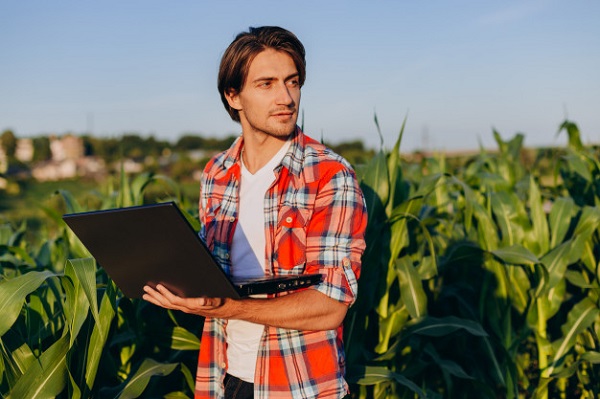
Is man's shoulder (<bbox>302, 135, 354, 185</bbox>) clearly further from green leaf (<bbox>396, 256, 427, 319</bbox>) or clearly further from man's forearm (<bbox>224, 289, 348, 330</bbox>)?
green leaf (<bbox>396, 256, 427, 319</bbox>)

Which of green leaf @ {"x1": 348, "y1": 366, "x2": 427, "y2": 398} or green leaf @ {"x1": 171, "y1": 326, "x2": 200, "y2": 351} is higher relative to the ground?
green leaf @ {"x1": 171, "y1": 326, "x2": 200, "y2": 351}

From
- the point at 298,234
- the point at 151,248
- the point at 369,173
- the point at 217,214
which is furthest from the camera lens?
the point at 369,173

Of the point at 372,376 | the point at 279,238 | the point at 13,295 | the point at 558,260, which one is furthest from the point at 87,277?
the point at 558,260

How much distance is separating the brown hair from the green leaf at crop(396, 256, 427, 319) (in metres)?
1.17

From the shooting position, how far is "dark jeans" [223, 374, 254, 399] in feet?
6.72

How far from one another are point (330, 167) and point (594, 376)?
2.59m

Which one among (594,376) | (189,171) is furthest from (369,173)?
(189,171)

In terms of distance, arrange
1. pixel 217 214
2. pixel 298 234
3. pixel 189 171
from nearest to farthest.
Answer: pixel 298 234 → pixel 217 214 → pixel 189 171

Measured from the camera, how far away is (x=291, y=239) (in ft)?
6.50

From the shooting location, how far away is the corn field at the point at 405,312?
2.32 metres

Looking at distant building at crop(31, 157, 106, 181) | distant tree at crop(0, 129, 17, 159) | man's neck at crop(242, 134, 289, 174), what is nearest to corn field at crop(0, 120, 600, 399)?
man's neck at crop(242, 134, 289, 174)

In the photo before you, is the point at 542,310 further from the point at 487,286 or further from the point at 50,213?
the point at 50,213

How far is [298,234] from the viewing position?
6.53ft

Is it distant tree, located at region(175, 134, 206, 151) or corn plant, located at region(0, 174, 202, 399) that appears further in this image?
distant tree, located at region(175, 134, 206, 151)
